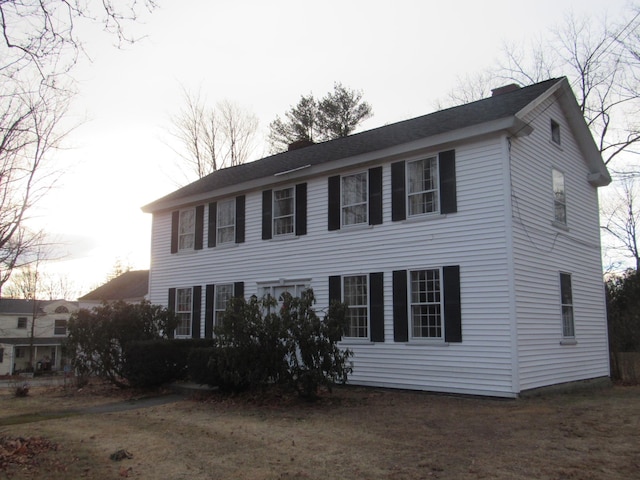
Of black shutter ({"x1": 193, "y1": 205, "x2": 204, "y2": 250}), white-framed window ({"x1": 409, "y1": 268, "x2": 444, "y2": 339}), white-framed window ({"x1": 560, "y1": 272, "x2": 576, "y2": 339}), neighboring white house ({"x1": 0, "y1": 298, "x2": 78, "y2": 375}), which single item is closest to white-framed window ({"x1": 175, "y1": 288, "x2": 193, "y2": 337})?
black shutter ({"x1": 193, "y1": 205, "x2": 204, "y2": 250})

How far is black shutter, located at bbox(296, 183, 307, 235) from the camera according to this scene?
1452 cm

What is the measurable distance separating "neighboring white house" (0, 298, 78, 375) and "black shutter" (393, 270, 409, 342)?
135 feet

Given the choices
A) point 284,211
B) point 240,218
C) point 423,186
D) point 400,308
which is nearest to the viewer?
point 400,308

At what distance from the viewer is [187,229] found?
17922 millimetres

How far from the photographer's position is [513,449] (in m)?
6.66

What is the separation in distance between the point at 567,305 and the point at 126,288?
94.9ft

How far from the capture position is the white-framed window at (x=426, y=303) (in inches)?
457

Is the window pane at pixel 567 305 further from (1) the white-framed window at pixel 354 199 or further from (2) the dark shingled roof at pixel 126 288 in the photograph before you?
(2) the dark shingled roof at pixel 126 288

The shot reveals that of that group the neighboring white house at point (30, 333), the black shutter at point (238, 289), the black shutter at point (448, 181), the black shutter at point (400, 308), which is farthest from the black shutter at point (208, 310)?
the neighboring white house at point (30, 333)

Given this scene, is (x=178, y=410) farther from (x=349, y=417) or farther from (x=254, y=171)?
(x=254, y=171)

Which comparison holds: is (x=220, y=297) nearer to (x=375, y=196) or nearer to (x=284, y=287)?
(x=284, y=287)

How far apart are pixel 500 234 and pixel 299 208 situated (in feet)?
18.7

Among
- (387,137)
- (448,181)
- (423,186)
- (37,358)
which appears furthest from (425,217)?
(37,358)

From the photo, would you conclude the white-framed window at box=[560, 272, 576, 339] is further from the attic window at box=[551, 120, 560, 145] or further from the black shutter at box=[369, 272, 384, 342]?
the black shutter at box=[369, 272, 384, 342]
